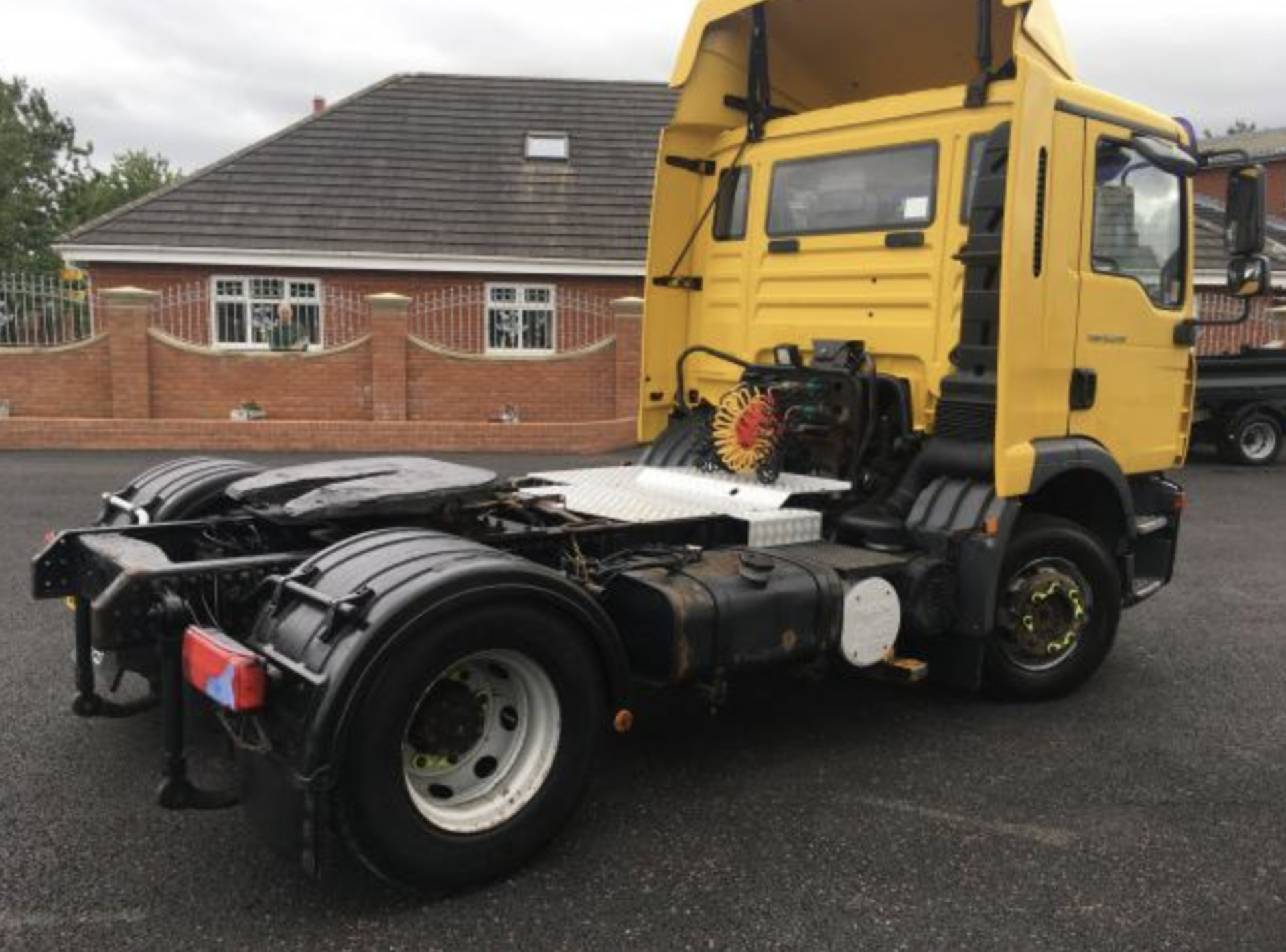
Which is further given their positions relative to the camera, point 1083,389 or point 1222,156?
point 1222,156

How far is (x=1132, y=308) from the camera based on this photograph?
5219mm

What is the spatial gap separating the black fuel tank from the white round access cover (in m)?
0.07

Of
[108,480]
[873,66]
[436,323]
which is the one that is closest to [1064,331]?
[873,66]

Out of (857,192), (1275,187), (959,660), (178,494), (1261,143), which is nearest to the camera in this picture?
(178,494)

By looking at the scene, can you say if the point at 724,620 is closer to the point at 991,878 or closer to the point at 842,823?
the point at 842,823

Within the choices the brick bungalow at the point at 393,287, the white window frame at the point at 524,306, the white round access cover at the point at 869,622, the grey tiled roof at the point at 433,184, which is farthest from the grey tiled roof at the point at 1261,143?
the white round access cover at the point at 869,622

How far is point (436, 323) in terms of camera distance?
18203mm

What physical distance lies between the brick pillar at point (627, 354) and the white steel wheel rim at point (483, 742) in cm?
1227

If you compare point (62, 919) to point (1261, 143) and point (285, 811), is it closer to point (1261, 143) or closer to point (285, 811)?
point (285, 811)

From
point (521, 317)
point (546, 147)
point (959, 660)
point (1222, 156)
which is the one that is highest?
point (546, 147)

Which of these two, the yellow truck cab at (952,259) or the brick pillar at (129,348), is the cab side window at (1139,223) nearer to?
the yellow truck cab at (952,259)

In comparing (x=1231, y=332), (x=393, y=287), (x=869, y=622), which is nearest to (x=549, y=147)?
(x=393, y=287)

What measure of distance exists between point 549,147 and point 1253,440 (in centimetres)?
1350

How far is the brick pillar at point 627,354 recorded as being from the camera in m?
15.6
